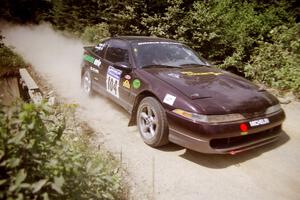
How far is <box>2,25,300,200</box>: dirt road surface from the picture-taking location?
138 inches

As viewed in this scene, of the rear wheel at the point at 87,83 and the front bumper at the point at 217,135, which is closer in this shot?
the front bumper at the point at 217,135

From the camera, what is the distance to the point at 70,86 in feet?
26.7

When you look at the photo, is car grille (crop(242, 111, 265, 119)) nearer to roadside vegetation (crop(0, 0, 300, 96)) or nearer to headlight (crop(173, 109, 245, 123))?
headlight (crop(173, 109, 245, 123))

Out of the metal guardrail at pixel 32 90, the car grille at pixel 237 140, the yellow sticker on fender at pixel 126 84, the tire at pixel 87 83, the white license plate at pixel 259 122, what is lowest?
the metal guardrail at pixel 32 90

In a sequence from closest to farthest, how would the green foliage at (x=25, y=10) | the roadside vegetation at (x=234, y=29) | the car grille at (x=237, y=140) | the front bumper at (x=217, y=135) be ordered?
the front bumper at (x=217, y=135) < the car grille at (x=237, y=140) < the roadside vegetation at (x=234, y=29) < the green foliage at (x=25, y=10)

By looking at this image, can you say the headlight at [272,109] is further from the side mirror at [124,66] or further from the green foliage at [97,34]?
the green foliage at [97,34]

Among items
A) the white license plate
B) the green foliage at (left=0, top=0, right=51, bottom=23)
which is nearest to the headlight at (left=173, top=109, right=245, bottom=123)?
the white license plate

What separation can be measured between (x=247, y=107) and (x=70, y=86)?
17.8 ft

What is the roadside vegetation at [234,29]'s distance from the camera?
7605mm

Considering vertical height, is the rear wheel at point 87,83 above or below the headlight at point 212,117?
below

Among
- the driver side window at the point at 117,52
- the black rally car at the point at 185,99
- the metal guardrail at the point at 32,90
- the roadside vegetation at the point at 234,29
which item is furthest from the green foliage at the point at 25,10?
the black rally car at the point at 185,99

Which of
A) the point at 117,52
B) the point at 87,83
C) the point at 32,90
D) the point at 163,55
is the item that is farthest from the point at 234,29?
the point at 32,90

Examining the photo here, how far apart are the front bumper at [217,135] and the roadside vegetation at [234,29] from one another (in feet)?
10.8

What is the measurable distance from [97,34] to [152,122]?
1005 cm
